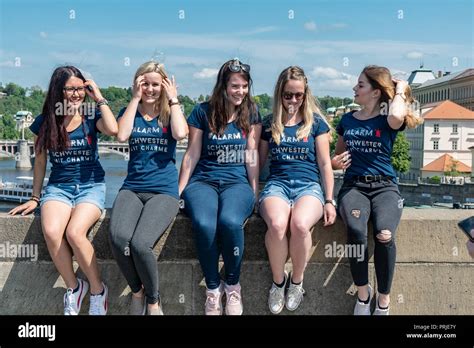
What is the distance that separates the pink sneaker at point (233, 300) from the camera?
4945 millimetres

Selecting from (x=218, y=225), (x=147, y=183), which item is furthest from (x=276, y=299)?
(x=147, y=183)

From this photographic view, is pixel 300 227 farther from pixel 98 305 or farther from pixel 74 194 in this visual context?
→ pixel 74 194

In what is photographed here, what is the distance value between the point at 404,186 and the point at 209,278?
67446 millimetres

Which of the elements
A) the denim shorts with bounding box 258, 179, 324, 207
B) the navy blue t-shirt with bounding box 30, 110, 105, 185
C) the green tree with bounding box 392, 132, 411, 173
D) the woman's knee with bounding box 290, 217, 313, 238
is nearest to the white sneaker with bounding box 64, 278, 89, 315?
the navy blue t-shirt with bounding box 30, 110, 105, 185

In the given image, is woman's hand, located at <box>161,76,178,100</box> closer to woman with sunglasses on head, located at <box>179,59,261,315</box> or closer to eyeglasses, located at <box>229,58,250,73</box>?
woman with sunglasses on head, located at <box>179,59,261,315</box>

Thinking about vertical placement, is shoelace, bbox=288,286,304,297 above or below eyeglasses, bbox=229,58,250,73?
below

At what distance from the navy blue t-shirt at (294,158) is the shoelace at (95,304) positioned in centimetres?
153

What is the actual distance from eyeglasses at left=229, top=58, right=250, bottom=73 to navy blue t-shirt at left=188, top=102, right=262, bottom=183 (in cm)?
41

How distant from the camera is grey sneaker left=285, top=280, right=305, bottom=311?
5059 millimetres

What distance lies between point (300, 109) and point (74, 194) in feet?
5.93

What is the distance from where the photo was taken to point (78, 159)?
17.3ft

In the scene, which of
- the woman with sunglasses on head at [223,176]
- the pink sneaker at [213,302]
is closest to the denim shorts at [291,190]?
the woman with sunglasses on head at [223,176]

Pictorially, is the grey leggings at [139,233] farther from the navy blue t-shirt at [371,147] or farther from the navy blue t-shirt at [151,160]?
the navy blue t-shirt at [371,147]
